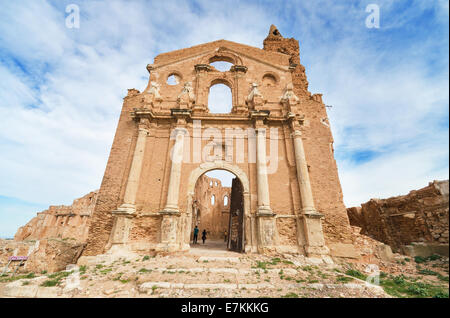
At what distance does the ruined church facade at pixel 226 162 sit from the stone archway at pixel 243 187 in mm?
42

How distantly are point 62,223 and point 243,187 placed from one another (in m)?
27.5

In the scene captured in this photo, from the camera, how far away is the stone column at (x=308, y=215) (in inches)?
283

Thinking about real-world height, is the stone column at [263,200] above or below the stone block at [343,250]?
above

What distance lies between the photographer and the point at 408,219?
8844 mm

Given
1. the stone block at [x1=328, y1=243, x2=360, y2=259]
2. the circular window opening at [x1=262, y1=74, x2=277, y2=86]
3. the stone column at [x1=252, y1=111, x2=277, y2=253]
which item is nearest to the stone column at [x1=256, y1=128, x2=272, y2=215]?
the stone column at [x1=252, y1=111, x2=277, y2=253]

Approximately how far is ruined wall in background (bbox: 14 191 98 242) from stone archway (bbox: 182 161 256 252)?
22.0 m

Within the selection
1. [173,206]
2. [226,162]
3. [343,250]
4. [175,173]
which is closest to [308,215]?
[343,250]

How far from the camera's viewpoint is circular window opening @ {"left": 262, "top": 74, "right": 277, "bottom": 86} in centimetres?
1133

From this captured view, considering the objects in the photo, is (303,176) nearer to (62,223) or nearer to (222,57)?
(222,57)

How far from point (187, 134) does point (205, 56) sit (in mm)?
5661

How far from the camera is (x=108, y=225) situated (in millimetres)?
7754

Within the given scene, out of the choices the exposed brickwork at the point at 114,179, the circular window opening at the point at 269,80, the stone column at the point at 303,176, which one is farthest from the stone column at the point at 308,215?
the exposed brickwork at the point at 114,179

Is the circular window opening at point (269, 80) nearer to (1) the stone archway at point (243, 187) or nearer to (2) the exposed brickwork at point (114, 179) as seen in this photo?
(1) the stone archway at point (243, 187)
